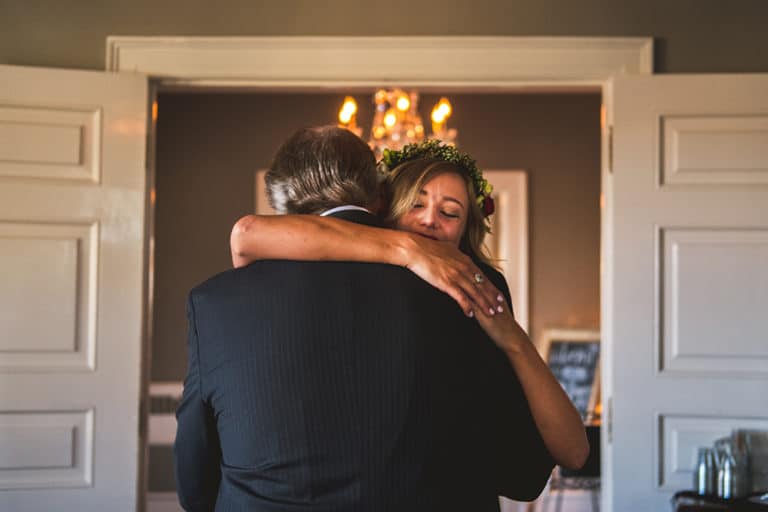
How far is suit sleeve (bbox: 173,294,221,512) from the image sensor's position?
5.16ft

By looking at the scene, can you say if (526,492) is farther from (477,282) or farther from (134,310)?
(134,310)

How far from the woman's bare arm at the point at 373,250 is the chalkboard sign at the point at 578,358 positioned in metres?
4.75

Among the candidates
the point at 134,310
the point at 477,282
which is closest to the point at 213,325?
the point at 477,282

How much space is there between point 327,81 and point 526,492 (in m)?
2.18

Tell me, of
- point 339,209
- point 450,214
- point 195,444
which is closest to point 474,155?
point 450,214

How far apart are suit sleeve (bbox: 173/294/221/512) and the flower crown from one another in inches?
37.1

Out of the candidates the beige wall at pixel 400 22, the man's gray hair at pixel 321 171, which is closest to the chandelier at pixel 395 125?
the beige wall at pixel 400 22

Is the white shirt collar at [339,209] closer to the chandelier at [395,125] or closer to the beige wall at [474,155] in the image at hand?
the chandelier at [395,125]

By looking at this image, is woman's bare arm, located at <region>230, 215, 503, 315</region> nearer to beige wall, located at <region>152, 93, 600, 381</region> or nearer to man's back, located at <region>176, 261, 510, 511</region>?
man's back, located at <region>176, 261, 510, 511</region>

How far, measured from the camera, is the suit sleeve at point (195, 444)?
1.57m

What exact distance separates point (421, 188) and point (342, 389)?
90 cm

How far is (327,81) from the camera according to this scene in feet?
11.5

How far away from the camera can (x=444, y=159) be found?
2.37m

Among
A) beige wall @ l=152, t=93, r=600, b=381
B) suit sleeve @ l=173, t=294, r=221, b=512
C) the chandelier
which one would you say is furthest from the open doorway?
suit sleeve @ l=173, t=294, r=221, b=512
